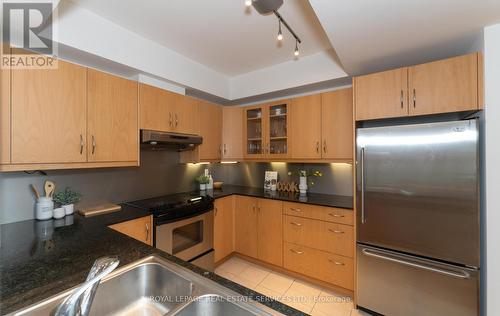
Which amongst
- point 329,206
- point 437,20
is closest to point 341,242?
point 329,206

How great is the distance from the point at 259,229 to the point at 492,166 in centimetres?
212

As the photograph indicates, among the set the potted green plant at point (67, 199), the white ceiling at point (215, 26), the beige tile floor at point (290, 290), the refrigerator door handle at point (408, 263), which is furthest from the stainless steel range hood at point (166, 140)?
the refrigerator door handle at point (408, 263)

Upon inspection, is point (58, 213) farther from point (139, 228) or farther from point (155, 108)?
point (155, 108)

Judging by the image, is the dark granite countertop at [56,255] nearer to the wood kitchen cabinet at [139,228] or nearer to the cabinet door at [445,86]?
the wood kitchen cabinet at [139,228]

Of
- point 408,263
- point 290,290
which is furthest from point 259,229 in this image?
point 408,263

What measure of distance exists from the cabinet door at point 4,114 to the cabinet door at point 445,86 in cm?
284

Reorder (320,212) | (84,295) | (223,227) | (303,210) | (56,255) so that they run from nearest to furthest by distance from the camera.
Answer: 1. (84,295)
2. (56,255)
3. (320,212)
4. (303,210)
5. (223,227)

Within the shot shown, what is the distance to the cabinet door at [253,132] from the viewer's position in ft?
9.53

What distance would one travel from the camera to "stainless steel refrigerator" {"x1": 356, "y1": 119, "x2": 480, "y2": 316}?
58.9 inches

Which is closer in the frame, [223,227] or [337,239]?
[337,239]

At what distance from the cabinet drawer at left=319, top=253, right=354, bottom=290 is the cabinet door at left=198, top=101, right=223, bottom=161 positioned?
5.88 ft

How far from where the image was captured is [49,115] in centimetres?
147

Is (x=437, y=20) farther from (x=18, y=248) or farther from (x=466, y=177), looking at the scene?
(x=18, y=248)

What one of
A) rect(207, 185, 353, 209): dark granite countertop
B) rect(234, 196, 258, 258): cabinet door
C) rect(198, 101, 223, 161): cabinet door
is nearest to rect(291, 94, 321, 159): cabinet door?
rect(207, 185, 353, 209): dark granite countertop
